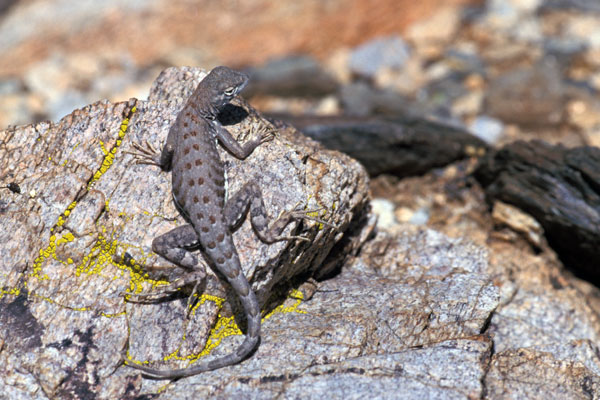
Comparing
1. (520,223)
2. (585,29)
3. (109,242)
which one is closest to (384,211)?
(520,223)

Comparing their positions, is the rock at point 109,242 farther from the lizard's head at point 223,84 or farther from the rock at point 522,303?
the rock at point 522,303

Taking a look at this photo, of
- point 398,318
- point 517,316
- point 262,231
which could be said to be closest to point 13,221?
point 262,231

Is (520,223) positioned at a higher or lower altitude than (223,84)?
lower

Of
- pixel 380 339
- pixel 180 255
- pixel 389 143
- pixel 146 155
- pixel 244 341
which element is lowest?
pixel 389 143

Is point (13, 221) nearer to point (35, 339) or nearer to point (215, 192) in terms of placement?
point (35, 339)

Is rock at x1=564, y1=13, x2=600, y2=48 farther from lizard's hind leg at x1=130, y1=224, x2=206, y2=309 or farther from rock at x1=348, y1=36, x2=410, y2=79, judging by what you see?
lizard's hind leg at x1=130, y1=224, x2=206, y2=309

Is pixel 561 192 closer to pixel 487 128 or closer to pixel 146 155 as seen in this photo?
pixel 487 128
